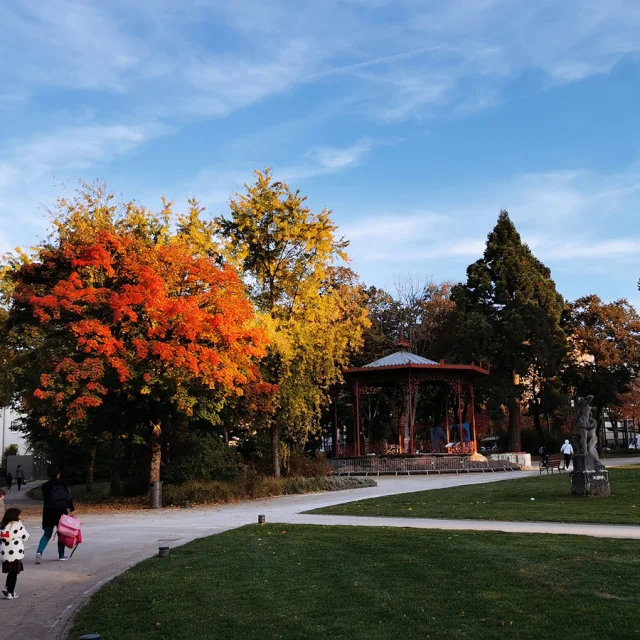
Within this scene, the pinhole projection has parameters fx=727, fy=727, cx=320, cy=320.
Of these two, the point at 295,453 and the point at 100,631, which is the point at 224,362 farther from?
the point at 100,631

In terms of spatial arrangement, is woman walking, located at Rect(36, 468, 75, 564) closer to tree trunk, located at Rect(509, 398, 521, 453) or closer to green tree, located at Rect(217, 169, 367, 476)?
green tree, located at Rect(217, 169, 367, 476)

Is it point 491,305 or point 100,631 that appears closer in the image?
point 100,631

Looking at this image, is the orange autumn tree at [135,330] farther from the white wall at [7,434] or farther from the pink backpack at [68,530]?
the white wall at [7,434]

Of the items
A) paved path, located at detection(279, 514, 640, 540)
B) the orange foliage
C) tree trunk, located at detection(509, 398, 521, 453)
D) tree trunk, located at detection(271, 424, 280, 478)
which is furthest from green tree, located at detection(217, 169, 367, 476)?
tree trunk, located at detection(509, 398, 521, 453)

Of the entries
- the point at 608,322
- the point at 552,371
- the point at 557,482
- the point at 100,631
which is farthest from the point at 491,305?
the point at 100,631

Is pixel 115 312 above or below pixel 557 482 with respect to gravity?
above

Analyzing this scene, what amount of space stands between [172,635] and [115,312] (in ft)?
54.7

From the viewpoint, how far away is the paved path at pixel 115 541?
31.0 feet

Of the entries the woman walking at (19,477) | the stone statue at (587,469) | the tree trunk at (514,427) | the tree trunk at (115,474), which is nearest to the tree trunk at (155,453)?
the tree trunk at (115,474)

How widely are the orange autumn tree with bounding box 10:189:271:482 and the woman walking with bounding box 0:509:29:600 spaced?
12.4m

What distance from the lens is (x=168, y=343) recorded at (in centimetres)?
2380

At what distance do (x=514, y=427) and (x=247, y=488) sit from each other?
31.8 metres

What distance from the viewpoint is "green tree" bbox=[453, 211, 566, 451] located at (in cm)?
5231

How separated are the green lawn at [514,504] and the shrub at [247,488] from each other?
5240 mm
